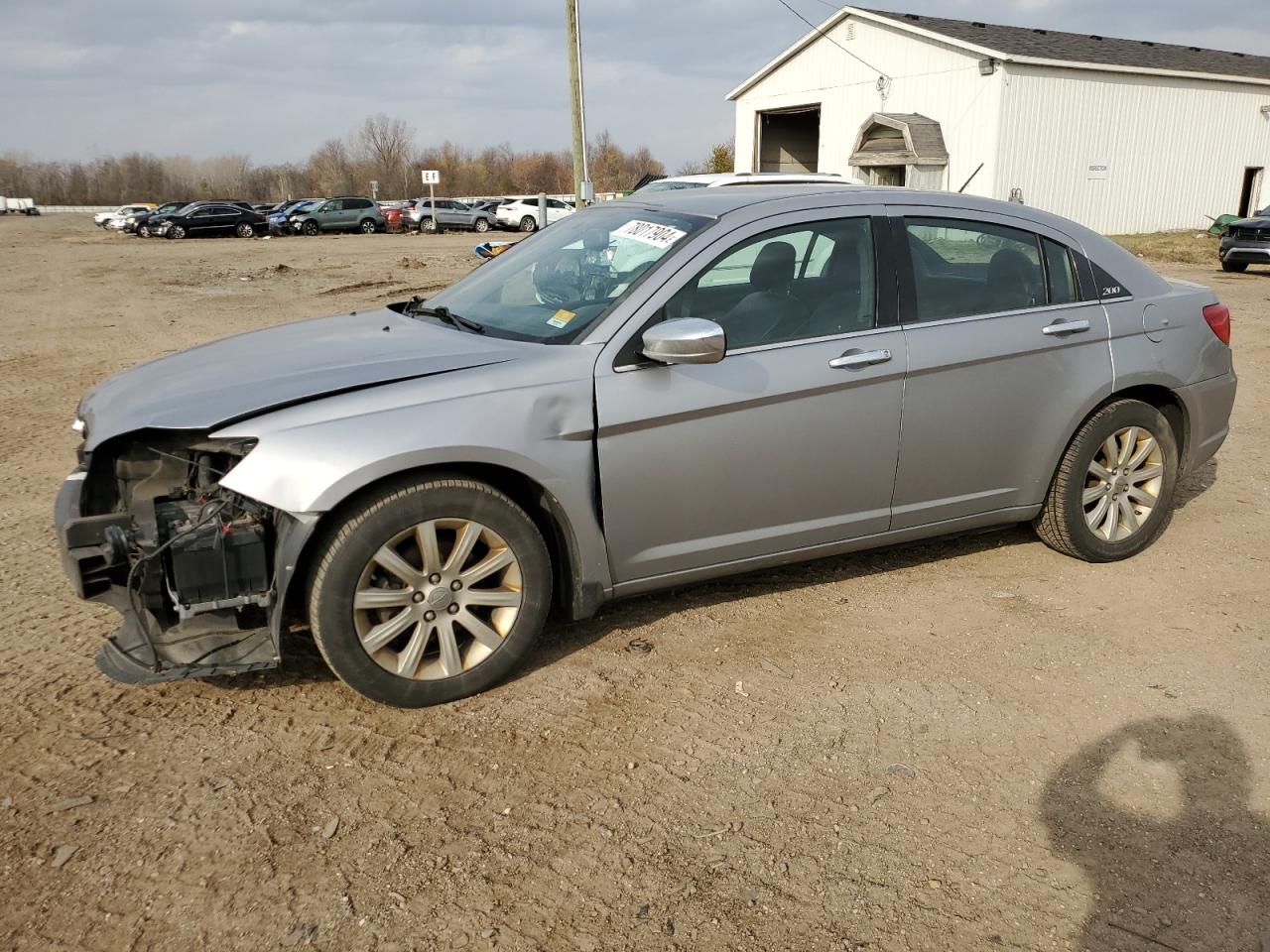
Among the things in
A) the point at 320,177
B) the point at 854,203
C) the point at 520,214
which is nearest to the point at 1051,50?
the point at 520,214

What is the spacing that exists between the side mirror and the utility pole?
17486mm

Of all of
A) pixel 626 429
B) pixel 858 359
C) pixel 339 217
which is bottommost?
pixel 626 429

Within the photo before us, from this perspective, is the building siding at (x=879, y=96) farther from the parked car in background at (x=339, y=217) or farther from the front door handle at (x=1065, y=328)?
the front door handle at (x=1065, y=328)

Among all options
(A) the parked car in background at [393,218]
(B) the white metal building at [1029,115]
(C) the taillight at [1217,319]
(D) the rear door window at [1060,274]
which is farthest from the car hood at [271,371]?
(A) the parked car in background at [393,218]

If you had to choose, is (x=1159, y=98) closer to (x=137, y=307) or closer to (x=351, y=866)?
(x=137, y=307)

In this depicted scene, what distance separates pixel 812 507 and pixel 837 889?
1698 millimetres

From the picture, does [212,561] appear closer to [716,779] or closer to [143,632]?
[143,632]

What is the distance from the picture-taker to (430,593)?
337 centimetres

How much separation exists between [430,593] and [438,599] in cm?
4

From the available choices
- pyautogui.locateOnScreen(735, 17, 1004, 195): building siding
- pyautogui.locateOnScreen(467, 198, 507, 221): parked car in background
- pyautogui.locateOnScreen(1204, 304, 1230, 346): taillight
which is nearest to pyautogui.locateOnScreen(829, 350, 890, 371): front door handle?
pyautogui.locateOnScreen(1204, 304, 1230, 346): taillight

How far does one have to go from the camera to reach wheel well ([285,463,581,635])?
3230 mm

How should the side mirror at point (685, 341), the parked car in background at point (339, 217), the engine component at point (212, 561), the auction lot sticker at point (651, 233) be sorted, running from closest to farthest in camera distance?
1. the engine component at point (212, 561)
2. the side mirror at point (685, 341)
3. the auction lot sticker at point (651, 233)
4. the parked car in background at point (339, 217)

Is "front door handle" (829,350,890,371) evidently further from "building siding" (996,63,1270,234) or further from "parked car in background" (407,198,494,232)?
"parked car in background" (407,198,494,232)

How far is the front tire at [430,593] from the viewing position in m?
3.24
